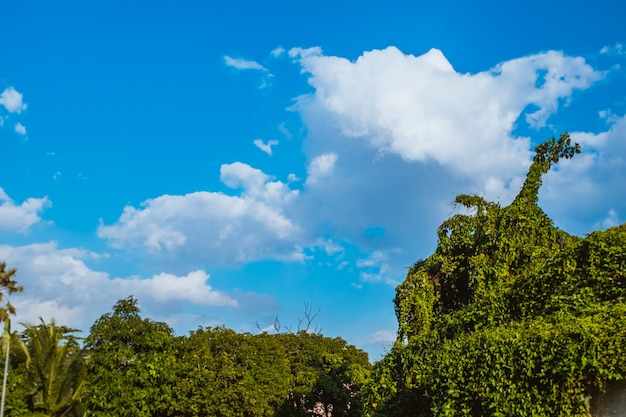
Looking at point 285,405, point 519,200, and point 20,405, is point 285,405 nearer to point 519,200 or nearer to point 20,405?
point 20,405

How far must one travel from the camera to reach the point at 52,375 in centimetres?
1805

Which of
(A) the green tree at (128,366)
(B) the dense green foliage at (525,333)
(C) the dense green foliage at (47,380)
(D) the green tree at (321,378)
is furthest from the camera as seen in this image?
(D) the green tree at (321,378)

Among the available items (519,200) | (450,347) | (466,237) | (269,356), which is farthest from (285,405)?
(450,347)

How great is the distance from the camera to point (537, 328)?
8695mm

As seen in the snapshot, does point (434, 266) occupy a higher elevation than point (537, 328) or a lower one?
higher

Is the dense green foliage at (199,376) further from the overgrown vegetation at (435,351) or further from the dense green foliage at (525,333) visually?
→ the dense green foliage at (525,333)

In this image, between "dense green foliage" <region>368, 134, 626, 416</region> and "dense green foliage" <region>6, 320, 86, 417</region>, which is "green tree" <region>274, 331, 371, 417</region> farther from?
"dense green foliage" <region>368, 134, 626, 416</region>

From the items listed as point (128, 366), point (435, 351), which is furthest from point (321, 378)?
point (435, 351)

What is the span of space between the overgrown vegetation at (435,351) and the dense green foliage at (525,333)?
21 millimetres

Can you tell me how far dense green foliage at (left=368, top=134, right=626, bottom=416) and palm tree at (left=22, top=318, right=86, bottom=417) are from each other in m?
9.87

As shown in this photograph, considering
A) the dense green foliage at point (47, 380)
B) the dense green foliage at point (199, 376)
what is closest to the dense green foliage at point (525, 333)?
the dense green foliage at point (199, 376)

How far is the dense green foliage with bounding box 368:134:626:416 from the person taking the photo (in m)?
7.91

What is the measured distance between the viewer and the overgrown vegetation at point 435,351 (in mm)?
8227

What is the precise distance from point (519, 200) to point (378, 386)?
516cm
